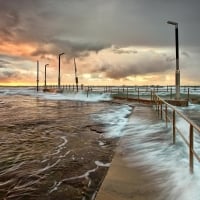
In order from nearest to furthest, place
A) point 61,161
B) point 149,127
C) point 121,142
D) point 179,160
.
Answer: point 179,160, point 61,161, point 121,142, point 149,127

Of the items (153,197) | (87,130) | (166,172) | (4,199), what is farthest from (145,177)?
(87,130)

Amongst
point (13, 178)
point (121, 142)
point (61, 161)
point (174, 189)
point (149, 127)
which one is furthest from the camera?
point (149, 127)

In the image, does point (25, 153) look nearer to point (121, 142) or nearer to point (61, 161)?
point (61, 161)

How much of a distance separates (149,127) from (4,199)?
7.28 m

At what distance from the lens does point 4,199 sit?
507 centimetres

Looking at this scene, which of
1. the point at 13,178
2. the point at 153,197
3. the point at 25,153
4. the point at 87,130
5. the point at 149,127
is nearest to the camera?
the point at 153,197

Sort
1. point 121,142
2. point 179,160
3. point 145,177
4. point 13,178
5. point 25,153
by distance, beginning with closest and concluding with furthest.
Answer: point 145,177 < point 13,178 < point 179,160 < point 25,153 < point 121,142

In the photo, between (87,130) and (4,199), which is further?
(87,130)

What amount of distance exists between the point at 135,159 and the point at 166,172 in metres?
1.14

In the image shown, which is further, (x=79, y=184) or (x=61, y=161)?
(x=61, y=161)

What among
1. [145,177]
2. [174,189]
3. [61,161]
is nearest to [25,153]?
[61,161]

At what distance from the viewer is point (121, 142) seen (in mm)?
9117

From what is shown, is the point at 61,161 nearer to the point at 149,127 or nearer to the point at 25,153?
the point at 25,153

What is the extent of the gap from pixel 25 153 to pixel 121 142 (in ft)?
8.30
